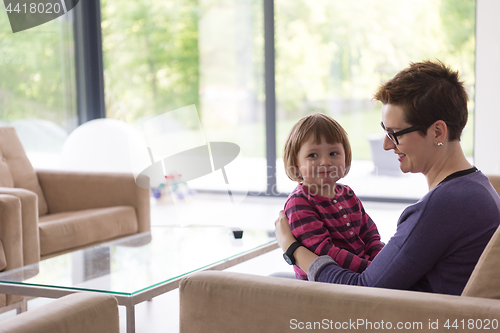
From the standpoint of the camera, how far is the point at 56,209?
3506mm

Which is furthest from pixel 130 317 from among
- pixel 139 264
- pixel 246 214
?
pixel 246 214

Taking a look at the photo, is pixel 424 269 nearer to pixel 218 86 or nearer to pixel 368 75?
pixel 368 75

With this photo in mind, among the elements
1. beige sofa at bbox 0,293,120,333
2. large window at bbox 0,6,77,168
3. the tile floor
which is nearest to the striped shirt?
beige sofa at bbox 0,293,120,333

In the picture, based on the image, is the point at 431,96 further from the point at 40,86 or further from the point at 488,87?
the point at 40,86

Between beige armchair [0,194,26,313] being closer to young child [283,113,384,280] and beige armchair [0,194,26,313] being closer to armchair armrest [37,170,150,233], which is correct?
armchair armrest [37,170,150,233]

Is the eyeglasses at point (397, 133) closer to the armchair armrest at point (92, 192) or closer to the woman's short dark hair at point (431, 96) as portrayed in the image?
the woman's short dark hair at point (431, 96)

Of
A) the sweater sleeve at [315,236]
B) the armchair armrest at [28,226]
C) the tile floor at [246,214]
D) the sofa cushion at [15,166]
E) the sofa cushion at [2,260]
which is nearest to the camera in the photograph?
the sweater sleeve at [315,236]

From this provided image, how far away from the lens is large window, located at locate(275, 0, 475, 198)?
16.1 feet

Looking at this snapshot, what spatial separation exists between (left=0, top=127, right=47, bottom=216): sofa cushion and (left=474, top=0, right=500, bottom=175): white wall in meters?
3.32

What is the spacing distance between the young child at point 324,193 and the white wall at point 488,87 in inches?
127

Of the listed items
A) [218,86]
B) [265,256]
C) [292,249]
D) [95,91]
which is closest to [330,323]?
[292,249]

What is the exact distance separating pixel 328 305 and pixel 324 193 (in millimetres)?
551

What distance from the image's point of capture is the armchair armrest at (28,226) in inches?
104

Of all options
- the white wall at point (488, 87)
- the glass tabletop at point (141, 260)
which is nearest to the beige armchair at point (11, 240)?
the glass tabletop at point (141, 260)
